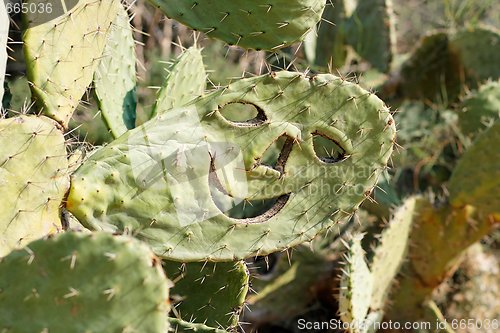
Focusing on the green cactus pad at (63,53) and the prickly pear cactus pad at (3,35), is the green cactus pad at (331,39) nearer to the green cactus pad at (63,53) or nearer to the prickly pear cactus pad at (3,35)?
the green cactus pad at (63,53)

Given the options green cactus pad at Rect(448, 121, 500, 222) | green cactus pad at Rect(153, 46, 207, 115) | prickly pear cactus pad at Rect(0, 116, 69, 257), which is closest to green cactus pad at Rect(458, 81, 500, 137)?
green cactus pad at Rect(448, 121, 500, 222)

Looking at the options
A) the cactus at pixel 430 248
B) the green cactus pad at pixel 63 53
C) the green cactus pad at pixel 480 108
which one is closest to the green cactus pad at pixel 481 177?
the cactus at pixel 430 248

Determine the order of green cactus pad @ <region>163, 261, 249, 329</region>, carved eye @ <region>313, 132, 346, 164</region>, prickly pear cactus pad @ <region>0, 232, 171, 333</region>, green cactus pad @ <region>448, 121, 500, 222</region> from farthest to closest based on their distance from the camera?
green cactus pad @ <region>448, 121, 500, 222</region>, green cactus pad @ <region>163, 261, 249, 329</region>, carved eye @ <region>313, 132, 346, 164</region>, prickly pear cactus pad @ <region>0, 232, 171, 333</region>

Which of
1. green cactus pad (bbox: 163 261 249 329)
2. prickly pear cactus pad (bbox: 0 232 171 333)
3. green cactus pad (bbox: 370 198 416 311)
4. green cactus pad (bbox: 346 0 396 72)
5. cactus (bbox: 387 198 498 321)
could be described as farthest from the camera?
green cactus pad (bbox: 346 0 396 72)

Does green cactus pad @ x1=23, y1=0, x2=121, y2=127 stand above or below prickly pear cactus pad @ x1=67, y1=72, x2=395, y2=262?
above

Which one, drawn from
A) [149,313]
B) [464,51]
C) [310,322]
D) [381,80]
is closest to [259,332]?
[310,322]

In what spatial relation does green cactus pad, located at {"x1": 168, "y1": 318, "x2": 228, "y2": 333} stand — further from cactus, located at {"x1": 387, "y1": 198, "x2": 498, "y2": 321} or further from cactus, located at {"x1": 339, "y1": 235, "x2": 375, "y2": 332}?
cactus, located at {"x1": 387, "y1": 198, "x2": 498, "y2": 321}
